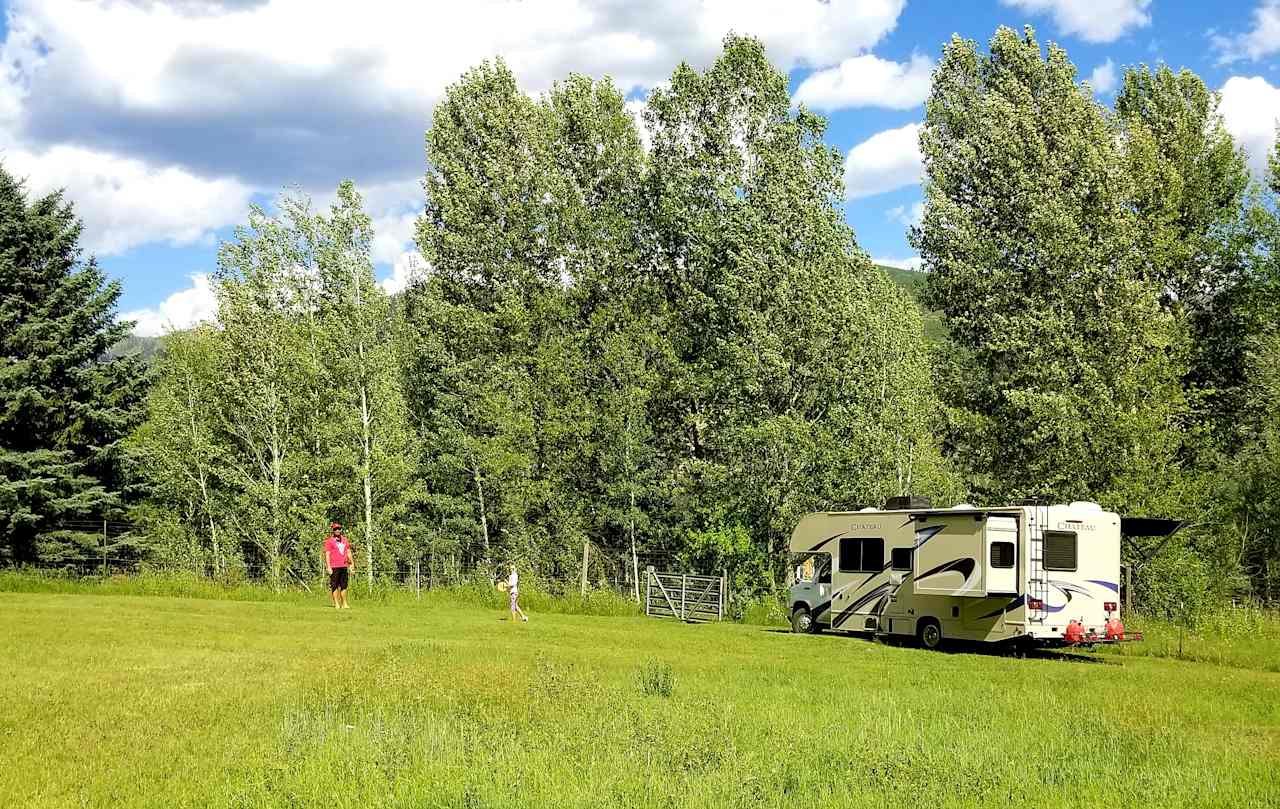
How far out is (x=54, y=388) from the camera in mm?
40062

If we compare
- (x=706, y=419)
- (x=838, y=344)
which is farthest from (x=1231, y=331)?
(x=706, y=419)

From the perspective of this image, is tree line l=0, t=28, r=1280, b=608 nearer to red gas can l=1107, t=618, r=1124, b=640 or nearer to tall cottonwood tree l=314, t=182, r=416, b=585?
tall cottonwood tree l=314, t=182, r=416, b=585

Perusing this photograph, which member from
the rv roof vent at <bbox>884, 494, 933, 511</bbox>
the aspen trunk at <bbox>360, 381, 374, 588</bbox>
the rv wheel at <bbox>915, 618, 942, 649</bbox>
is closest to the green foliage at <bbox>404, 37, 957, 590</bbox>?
the aspen trunk at <bbox>360, 381, 374, 588</bbox>

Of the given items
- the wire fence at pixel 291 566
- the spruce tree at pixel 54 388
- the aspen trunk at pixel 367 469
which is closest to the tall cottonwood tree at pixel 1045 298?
the wire fence at pixel 291 566

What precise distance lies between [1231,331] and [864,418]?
19920mm

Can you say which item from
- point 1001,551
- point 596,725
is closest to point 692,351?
point 1001,551

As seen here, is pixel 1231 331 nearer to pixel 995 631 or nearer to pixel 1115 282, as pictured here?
pixel 1115 282

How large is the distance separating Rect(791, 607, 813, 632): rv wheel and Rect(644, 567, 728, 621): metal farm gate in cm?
331

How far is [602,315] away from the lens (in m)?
42.8

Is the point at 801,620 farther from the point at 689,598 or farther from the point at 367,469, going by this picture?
the point at 367,469

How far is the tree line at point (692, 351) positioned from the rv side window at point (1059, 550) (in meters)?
10.2

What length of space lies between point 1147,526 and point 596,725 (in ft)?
54.8

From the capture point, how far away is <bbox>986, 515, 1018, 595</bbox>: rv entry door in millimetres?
22031

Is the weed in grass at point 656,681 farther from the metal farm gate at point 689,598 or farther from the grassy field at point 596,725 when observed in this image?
the metal farm gate at point 689,598
